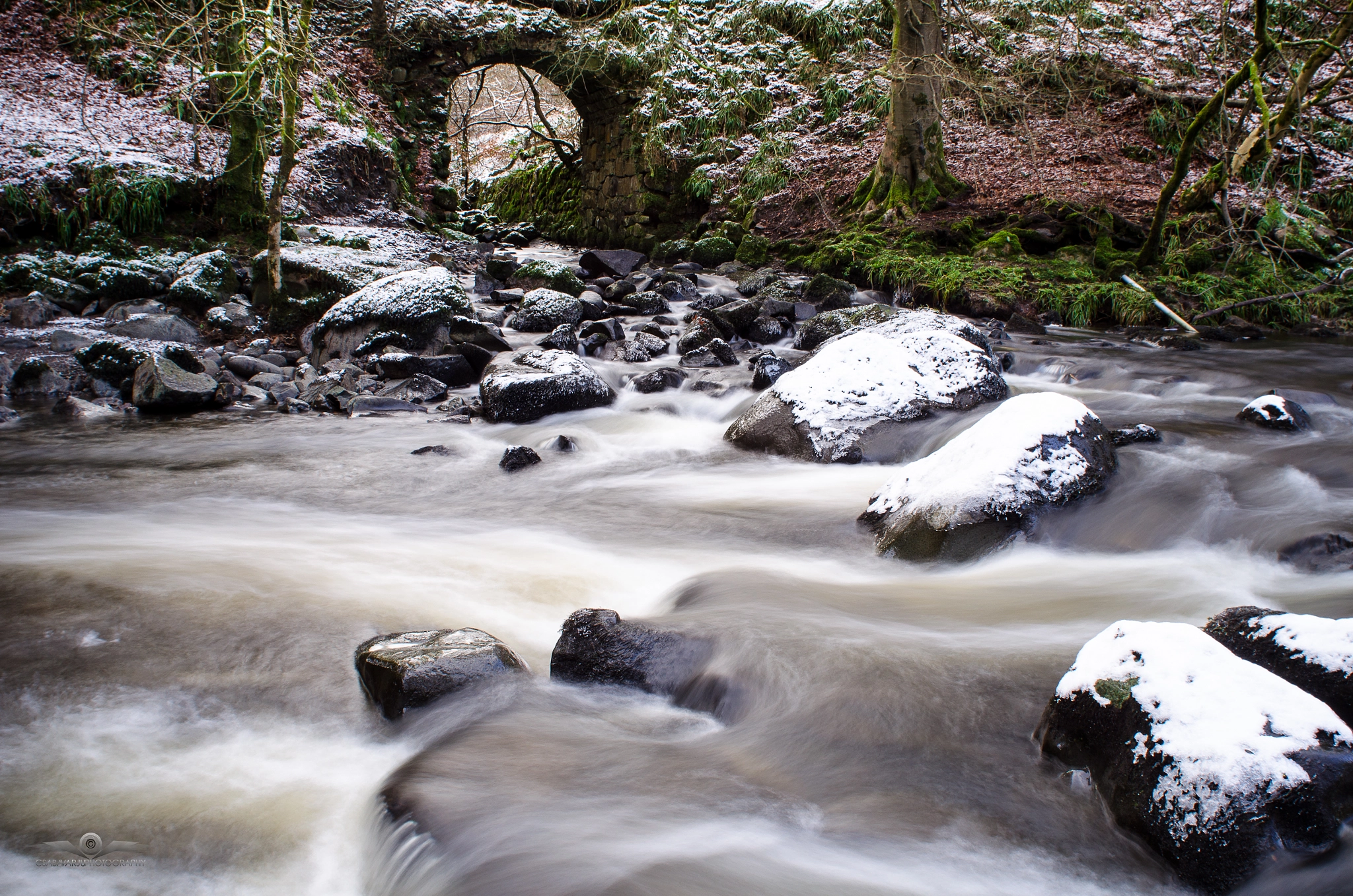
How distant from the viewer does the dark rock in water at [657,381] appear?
23.1 ft

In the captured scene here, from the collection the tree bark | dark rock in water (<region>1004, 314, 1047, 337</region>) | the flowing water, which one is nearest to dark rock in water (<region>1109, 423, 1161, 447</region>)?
the flowing water

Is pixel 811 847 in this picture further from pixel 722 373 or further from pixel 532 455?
pixel 722 373

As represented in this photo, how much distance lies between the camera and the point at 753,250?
13.6m

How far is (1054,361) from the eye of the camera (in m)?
7.20

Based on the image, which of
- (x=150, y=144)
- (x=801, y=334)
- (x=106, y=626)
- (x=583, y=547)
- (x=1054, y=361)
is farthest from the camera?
(x=150, y=144)

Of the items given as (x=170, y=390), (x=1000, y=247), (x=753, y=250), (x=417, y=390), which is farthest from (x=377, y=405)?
(x=753, y=250)

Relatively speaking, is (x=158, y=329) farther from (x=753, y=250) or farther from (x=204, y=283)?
(x=753, y=250)

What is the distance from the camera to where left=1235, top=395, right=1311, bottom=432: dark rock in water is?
4.66 metres

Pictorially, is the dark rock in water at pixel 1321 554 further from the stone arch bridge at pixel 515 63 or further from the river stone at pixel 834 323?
the stone arch bridge at pixel 515 63

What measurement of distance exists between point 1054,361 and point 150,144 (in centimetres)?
1165

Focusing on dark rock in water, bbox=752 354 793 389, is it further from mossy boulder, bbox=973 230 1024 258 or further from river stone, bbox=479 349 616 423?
mossy boulder, bbox=973 230 1024 258

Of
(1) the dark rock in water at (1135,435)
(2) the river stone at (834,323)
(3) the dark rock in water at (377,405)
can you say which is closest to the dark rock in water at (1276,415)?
(1) the dark rock in water at (1135,435)

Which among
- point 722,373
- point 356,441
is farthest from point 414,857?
point 722,373

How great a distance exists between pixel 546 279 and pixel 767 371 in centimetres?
574
